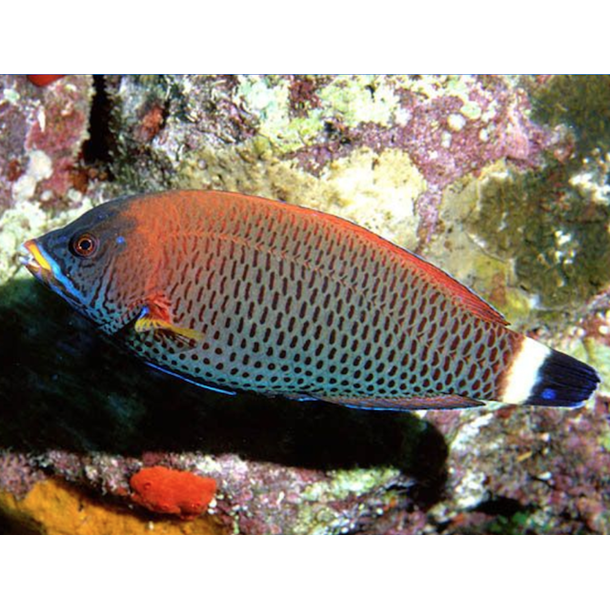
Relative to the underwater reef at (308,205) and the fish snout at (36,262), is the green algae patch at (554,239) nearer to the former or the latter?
the underwater reef at (308,205)

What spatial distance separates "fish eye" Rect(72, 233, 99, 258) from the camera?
2592mm

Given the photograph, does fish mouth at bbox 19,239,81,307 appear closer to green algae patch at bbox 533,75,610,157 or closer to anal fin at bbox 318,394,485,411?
anal fin at bbox 318,394,485,411

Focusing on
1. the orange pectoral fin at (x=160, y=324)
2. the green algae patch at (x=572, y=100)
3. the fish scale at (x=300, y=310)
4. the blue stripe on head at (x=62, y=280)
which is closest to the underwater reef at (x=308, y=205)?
the green algae patch at (x=572, y=100)

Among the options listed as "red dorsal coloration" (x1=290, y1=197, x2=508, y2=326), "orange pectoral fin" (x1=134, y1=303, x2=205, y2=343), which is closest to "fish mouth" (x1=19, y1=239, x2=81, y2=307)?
"orange pectoral fin" (x1=134, y1=303, x2=205, y2=343)

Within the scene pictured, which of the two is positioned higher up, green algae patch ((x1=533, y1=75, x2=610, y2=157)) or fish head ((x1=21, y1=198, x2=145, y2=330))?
green algae patch ((x1=533, y1=75, x2=610, y2=157))

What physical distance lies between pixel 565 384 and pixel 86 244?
8.00ft

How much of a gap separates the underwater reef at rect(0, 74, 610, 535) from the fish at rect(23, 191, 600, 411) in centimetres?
93

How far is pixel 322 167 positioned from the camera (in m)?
3.39

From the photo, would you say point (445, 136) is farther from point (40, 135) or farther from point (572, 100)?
point (40, 135)

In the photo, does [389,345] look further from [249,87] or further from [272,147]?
Result: [249,87]

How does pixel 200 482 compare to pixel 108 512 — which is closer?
pixel 200 482

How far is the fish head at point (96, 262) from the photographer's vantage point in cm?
258

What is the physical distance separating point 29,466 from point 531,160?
4.38m

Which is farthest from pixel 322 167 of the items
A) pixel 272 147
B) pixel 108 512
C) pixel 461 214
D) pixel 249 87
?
pixel 108 512
